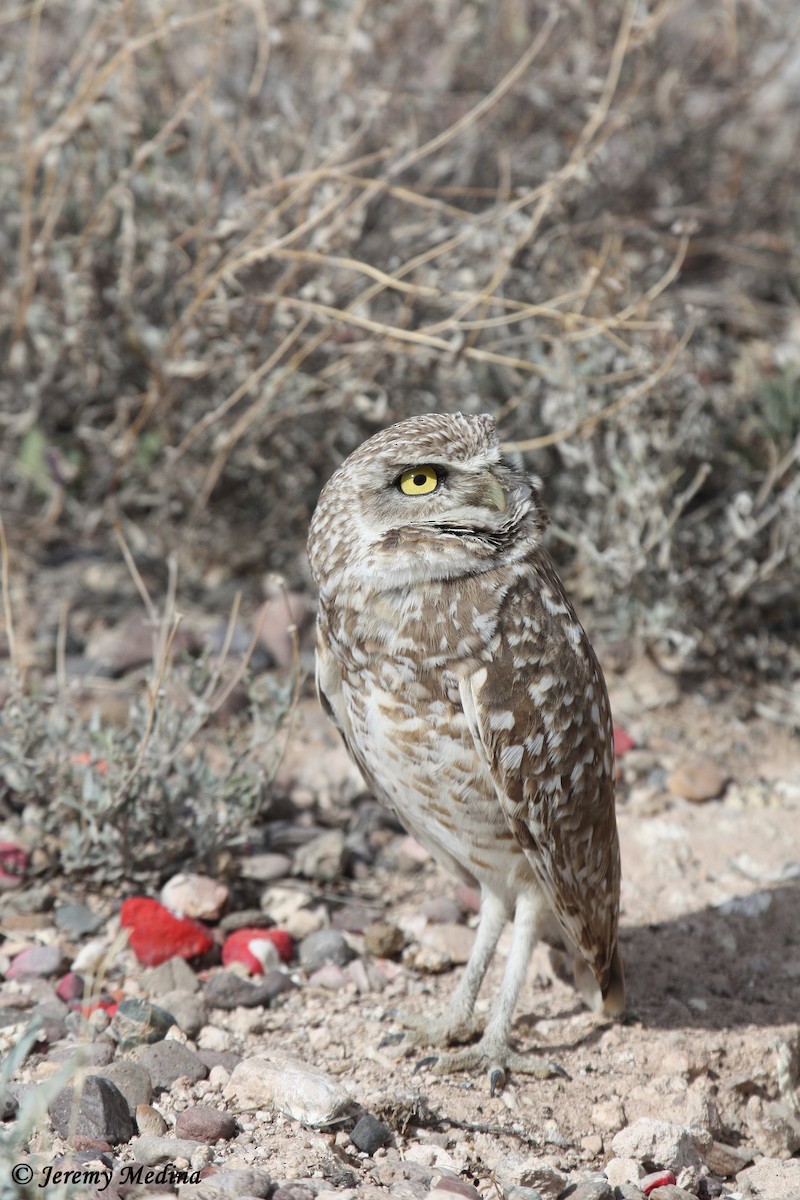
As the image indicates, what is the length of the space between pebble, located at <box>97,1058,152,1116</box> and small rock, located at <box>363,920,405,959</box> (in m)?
0.89

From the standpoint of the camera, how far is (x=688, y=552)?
4727 millimetres

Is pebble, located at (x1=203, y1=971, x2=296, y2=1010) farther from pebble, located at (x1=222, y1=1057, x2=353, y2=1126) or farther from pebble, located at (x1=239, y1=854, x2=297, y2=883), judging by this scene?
pebble, located at (x1=239, y1=854, x2=297, y2=883)

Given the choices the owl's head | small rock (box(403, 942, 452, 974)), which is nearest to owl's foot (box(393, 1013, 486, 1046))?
small rock (box(403, 942, 452, 974))

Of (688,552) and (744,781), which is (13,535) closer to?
(688,552)

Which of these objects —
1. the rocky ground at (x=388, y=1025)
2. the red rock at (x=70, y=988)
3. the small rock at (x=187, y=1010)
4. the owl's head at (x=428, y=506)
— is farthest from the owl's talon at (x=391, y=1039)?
the owl's head at (x=428, y=506)

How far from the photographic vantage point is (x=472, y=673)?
9.14ft

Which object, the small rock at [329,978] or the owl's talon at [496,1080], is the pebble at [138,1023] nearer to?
the small rock at [329,978]

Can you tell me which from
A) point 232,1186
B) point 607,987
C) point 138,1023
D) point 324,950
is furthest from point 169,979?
point 607,987

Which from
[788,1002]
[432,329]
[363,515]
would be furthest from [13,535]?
[788,1002]

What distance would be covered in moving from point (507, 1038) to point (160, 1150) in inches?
38.8

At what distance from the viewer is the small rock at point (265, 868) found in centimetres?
375

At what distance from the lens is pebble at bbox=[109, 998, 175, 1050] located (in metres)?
2.93

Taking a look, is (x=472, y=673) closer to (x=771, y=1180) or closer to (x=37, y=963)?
(x=771, y=1180)

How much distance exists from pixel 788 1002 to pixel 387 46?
455 cm
